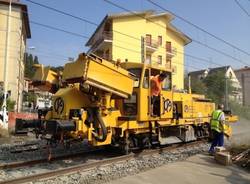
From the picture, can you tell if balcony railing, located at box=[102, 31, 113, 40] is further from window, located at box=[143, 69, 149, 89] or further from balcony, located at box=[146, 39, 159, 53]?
window, located at box=[143, 69, 149, 89]

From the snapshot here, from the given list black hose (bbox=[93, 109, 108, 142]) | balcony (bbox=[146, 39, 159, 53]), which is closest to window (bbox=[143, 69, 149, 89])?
black hose (bbox=[93, 109, 108, 142])

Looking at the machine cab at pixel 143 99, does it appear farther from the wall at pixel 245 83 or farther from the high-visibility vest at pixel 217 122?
the wall at pixel 245 83

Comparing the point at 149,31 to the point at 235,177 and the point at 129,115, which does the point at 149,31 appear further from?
the point at 235,177

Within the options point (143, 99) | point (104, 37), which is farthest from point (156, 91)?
point (104, 37)

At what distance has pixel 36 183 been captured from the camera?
786 centimetres

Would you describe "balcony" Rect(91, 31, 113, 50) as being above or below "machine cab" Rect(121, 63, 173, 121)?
above

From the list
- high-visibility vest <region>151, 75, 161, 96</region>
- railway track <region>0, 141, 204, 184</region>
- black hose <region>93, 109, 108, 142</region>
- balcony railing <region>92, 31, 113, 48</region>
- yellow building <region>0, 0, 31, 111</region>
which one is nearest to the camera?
railway track <region>0, 141, 204, 184</region>

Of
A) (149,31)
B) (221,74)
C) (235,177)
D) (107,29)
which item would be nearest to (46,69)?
(235,177)

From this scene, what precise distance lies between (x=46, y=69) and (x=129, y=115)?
10.1 feet

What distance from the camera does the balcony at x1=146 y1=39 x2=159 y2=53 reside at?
151ft

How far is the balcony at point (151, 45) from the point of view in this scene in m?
45.9

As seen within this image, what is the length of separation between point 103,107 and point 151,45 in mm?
37178

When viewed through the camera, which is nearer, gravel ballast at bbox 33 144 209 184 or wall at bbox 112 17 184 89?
gravel ballast at bbox 33 144 209 184

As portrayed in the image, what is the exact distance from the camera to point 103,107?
1014cm
